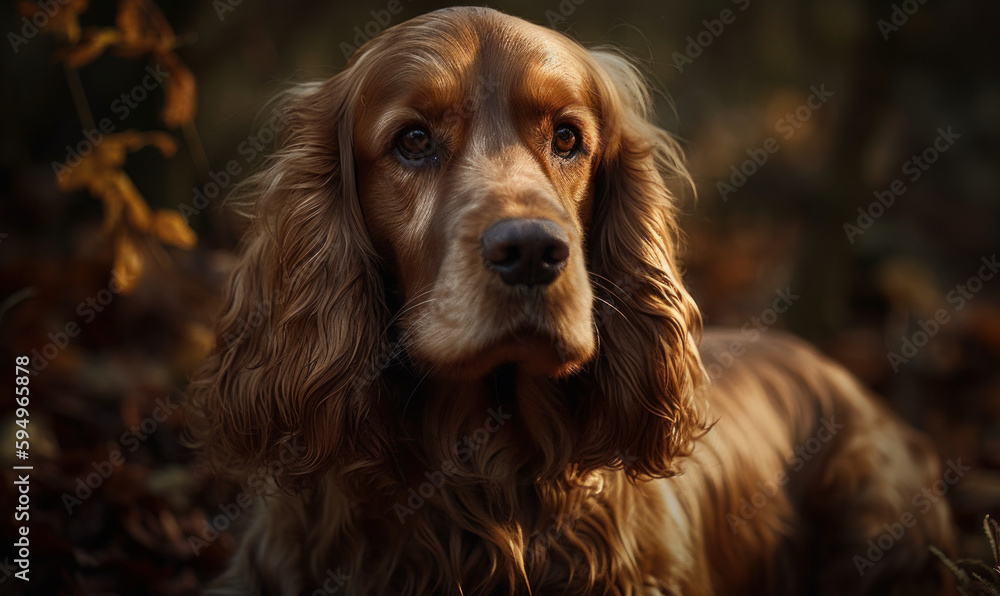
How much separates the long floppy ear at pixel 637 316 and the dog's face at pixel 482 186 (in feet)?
0.32

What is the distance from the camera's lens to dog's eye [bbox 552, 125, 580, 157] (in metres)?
2.17

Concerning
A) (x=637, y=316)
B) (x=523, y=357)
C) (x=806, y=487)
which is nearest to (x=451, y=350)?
(x=523, y=357)

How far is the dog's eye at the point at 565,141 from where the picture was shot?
217cm

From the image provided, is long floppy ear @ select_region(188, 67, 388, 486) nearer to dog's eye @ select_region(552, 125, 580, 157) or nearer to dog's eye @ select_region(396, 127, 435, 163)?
dog's eye @ select_region(396, 127, 435, 163)

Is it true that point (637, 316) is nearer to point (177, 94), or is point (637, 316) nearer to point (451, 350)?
point (451, 350)

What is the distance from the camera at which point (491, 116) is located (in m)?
2.09

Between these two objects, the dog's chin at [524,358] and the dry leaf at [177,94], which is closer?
the dog's chin at [524,358]

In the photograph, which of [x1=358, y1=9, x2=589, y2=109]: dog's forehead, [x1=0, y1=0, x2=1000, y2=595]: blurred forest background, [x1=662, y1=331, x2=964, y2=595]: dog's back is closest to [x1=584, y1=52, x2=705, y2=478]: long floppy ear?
[x1=358, y1=9, x2=589, y2=109]: dog's forehead

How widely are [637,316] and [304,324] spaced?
0.88 meters

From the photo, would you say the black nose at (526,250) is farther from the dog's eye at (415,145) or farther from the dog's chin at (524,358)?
the dog's eye at (415,145)

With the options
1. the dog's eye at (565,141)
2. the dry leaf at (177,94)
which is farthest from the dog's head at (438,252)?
the dry leaf at (177,94)

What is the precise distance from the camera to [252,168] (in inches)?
102

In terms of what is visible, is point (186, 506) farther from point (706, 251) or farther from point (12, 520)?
point (706, 251)

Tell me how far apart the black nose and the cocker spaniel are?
0.19 feet
